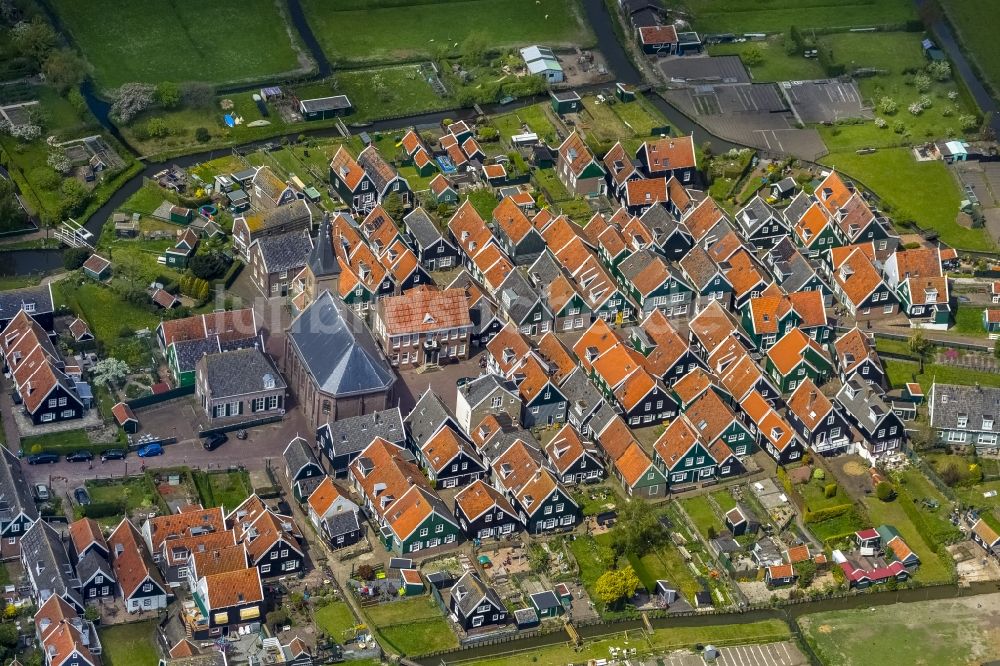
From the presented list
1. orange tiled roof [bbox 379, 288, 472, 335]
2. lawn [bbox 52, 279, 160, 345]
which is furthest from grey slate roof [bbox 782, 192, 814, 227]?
lawn [bbox 52, 279, 160, 345]

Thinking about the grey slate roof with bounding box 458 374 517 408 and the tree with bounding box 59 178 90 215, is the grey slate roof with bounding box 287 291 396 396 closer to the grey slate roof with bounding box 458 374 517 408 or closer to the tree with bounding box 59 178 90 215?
the grey slate roof with bounding box 458 374 517 408

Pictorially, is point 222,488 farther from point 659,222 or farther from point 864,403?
point 659,222

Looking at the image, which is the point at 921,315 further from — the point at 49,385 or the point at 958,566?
the point at 49,385

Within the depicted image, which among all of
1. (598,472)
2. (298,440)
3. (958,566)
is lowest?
(958,566)

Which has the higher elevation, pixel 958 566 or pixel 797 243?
pixel 797 243

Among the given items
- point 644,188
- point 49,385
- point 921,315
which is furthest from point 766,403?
point 49,385

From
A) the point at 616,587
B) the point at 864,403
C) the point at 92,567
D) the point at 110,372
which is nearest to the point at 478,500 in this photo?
the point at 616,587
